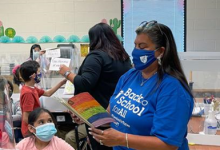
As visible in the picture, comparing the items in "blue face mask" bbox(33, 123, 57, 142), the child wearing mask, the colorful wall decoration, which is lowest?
"blue face mask" bbox(33, 123, 57, 142)

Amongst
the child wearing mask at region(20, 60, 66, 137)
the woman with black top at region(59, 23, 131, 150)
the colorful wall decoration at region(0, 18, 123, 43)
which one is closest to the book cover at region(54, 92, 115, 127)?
the woman with black top at region(59, 23, 131, 150)

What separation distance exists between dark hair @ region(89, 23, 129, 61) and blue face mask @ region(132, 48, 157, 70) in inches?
29.0

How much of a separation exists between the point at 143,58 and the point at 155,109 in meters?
0.23

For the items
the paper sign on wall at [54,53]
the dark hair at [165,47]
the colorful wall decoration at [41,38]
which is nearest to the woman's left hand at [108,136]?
the dark hair at [165,47]

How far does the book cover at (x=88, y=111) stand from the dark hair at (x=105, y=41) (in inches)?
33.0

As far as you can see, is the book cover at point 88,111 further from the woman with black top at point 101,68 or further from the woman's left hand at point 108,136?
the woman with black top at point 101,68

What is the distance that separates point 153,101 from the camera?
1.10 meters

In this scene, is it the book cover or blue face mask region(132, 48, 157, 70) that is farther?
blue face mask region(132, 48, 157, 70)

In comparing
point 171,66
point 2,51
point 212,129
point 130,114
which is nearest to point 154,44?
point 171,66

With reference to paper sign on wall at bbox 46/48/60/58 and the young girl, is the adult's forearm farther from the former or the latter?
paper sign on wall at bbox 46/48/60/58

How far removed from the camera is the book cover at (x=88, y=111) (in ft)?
3.38

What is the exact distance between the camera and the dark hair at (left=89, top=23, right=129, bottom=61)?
1.98m

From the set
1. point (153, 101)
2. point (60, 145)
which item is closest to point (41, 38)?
point (60, 145)

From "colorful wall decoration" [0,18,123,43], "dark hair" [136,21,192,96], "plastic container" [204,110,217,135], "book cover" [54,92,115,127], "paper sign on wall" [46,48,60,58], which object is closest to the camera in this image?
"book cover" [54,92,115,127]
